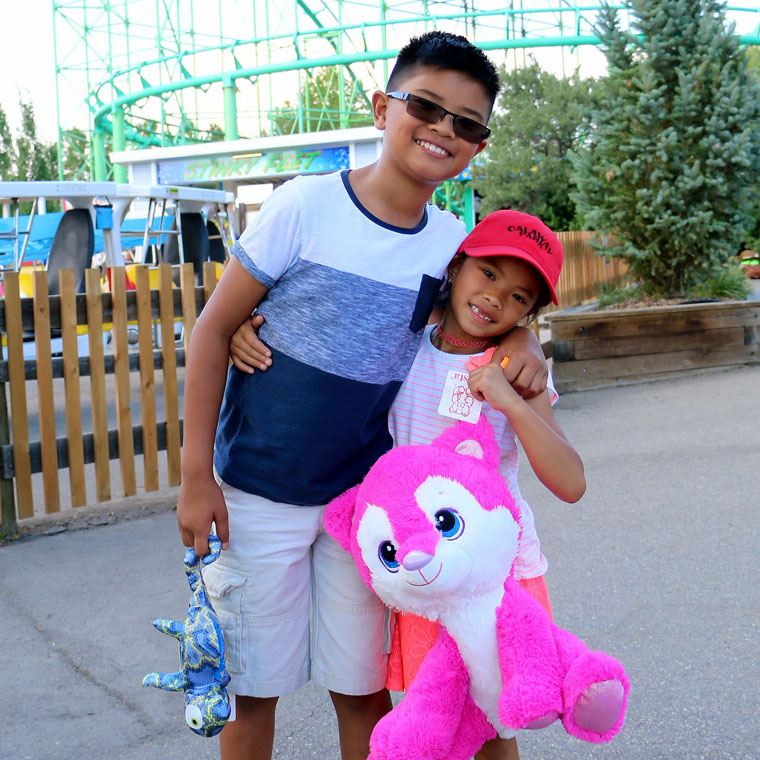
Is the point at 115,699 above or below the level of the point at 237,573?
below

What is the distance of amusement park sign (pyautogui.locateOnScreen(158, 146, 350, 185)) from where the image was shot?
79.7ft

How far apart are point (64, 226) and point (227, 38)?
24.1 meters

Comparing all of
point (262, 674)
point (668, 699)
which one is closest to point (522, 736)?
point (668, 699)

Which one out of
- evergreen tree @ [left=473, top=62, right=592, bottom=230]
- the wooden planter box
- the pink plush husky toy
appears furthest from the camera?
evergreen tree @ [left=473, top=62, right=592, bottom=230]

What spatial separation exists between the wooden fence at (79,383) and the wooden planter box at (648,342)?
12.1 ft

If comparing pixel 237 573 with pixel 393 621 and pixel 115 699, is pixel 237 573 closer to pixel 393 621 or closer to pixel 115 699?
pixel 393 621

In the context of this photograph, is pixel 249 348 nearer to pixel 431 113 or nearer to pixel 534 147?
pixel 431 113

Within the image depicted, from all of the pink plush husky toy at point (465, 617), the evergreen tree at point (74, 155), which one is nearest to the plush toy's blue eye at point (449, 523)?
the pink plush husky toy at point (465, 617)

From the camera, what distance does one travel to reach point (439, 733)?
174cm

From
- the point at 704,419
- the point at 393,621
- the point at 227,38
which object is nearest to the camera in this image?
the point at 393,621

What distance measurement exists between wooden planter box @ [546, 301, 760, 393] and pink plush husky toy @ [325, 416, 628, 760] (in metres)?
Result: 6.19

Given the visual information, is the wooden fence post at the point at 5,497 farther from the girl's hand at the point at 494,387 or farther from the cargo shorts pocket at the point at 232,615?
the girl's hand at the point at 494,387

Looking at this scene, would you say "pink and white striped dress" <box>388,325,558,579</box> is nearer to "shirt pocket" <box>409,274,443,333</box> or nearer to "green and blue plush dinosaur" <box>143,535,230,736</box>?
"shirt pocket" <box>409,274,443,333</box>

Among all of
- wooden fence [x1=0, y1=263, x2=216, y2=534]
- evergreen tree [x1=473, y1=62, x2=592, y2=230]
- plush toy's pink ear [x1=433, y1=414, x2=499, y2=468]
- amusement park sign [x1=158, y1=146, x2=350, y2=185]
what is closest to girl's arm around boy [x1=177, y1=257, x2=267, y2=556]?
plush toy's pink ear [x1=433, y1=414, x2=499, y2=468]
